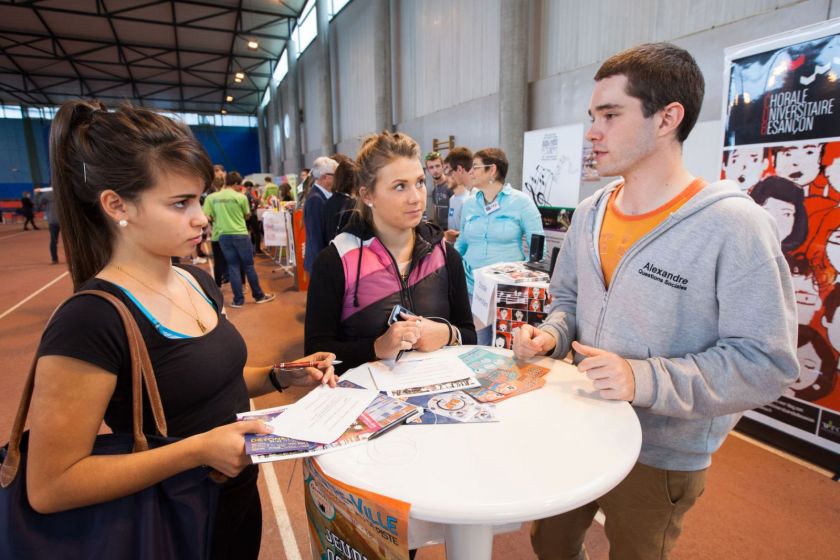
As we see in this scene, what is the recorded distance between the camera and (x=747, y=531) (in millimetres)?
1898

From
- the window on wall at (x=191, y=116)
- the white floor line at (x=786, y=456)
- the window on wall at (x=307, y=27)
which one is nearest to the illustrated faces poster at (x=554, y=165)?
the white floor line at (x=786, y=456)

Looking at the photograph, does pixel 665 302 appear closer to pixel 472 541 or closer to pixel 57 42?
pixel 472 541

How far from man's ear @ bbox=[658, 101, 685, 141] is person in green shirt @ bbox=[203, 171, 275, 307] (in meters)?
5.18

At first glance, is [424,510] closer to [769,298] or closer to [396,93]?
[769,298]

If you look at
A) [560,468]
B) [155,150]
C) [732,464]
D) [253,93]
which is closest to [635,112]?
[560,468]

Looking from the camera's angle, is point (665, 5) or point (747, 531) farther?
point (665, 5)

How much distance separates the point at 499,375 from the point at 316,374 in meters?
0.50

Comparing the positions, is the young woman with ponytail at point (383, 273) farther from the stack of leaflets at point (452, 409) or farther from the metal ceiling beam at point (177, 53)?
the metal ceiling beam at point (177, 53)

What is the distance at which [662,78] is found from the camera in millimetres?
1089

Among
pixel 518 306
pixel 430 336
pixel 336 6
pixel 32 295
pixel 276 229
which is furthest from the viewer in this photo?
A: pixel 336 6

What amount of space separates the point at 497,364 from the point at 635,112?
77cm

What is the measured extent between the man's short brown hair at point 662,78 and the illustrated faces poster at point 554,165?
11.2ft

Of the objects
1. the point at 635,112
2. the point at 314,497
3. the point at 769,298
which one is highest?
the point at 635,112

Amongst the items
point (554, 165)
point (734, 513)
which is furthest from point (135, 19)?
point (734, 513)
